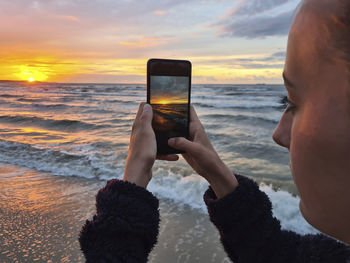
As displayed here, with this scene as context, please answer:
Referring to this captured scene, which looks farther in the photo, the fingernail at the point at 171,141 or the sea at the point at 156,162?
the sea at the point at 156,162

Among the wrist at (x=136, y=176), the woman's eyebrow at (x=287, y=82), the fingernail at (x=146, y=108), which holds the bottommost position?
the wrist at (x=136, y=176)

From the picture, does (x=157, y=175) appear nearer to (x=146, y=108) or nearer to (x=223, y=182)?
(x=146, y=108)

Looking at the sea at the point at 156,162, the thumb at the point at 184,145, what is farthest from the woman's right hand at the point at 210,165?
the sea at the point at 156,162

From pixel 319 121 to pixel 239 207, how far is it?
744 millimetres

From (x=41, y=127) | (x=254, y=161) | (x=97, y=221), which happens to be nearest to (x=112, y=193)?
(x=97, y=221)

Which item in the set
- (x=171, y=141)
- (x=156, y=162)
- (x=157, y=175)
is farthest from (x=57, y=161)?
(x=171, y=141)

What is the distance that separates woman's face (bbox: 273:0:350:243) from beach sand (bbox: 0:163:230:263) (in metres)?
2.53

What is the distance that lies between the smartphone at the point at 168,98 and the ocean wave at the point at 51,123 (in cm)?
990

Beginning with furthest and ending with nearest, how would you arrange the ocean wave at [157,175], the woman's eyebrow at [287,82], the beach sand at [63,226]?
1. the ocean wave at [157,175]
2. the beach sand at [63,226]
3. the woman's eyebrow at [287,82]

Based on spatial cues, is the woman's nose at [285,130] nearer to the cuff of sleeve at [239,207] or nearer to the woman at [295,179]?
the woman at [295,179]

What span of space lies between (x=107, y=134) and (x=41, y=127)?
Answer: 10.9 feet

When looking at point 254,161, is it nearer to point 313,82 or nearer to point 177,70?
point 177,70

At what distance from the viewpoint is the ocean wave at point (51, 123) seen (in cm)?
1140

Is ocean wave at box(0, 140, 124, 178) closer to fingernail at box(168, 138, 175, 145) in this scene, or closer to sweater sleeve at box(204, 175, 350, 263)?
fingernail at box(168, 138, 175, 145)
